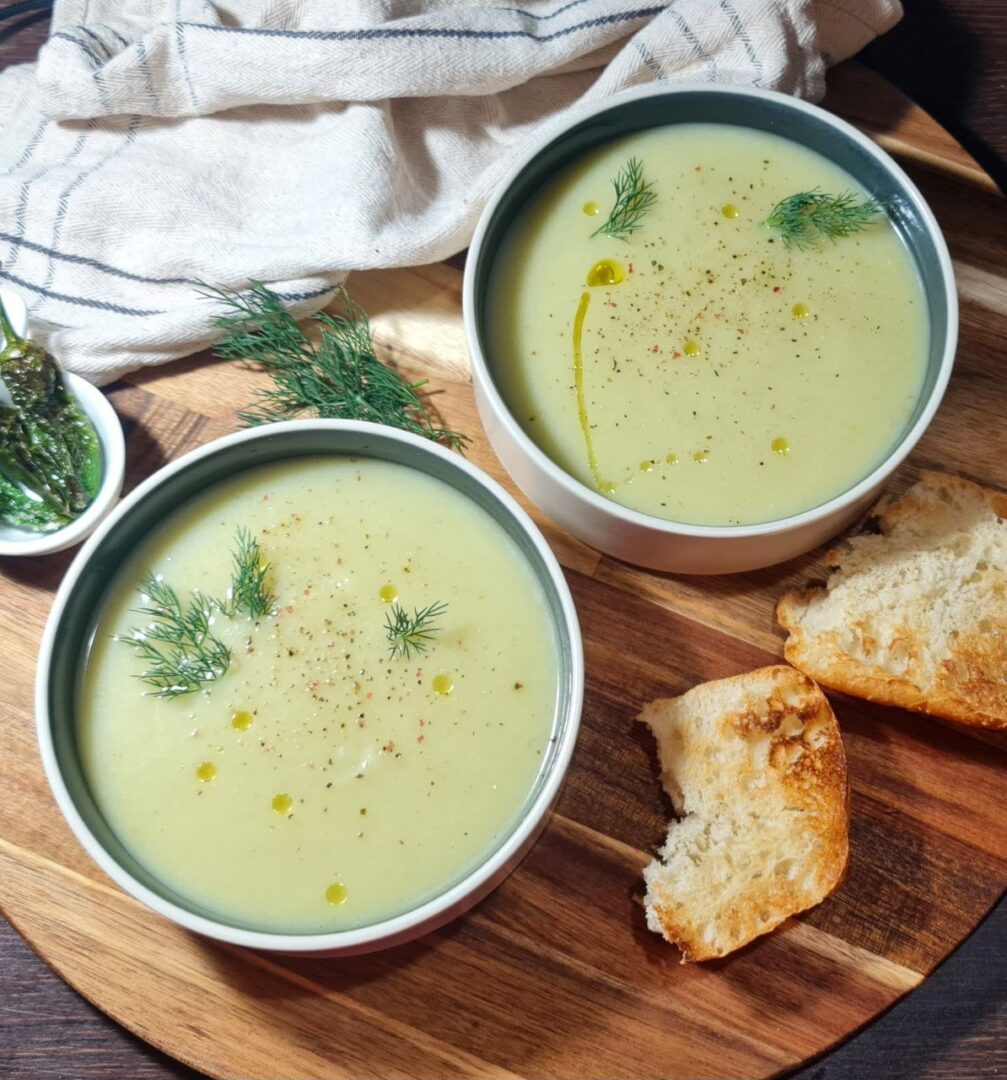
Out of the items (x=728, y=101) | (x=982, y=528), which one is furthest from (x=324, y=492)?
(x=982, y=528)

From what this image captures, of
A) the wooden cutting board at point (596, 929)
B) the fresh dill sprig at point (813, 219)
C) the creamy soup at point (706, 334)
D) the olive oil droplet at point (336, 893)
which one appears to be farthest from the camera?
the fresh dill sprig at point (813, 219)

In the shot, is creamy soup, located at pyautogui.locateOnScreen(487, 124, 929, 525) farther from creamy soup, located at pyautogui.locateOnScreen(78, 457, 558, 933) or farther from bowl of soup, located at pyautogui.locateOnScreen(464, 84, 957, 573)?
creamy soup, located at pyautogui.locateOnScreen(78, 457, 558, 933)

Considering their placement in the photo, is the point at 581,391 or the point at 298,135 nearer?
the point at 581,391

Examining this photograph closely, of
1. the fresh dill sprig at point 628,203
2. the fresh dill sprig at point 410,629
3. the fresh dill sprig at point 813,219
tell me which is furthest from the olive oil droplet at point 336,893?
the fresh dill sprig at point 813,219

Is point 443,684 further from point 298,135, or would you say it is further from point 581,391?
point 298,135

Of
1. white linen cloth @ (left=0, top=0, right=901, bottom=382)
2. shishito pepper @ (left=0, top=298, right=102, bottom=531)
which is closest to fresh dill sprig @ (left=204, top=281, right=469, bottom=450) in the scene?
white linen cloth @ (left=0, top=0, right=901, bottom=382)

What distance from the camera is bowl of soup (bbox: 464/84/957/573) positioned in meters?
1.57

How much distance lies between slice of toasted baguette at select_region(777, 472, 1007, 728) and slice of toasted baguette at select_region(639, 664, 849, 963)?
0.28 feet

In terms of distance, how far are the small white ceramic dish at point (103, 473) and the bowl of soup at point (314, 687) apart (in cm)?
17

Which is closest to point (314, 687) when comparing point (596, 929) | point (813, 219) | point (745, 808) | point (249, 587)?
point (249, 587)

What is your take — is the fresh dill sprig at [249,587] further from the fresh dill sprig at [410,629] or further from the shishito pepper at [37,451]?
the shishito pepper at [37,451]

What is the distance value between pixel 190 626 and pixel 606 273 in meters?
0.80

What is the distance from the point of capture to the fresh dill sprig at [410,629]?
1.41m

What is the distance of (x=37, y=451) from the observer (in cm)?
163
